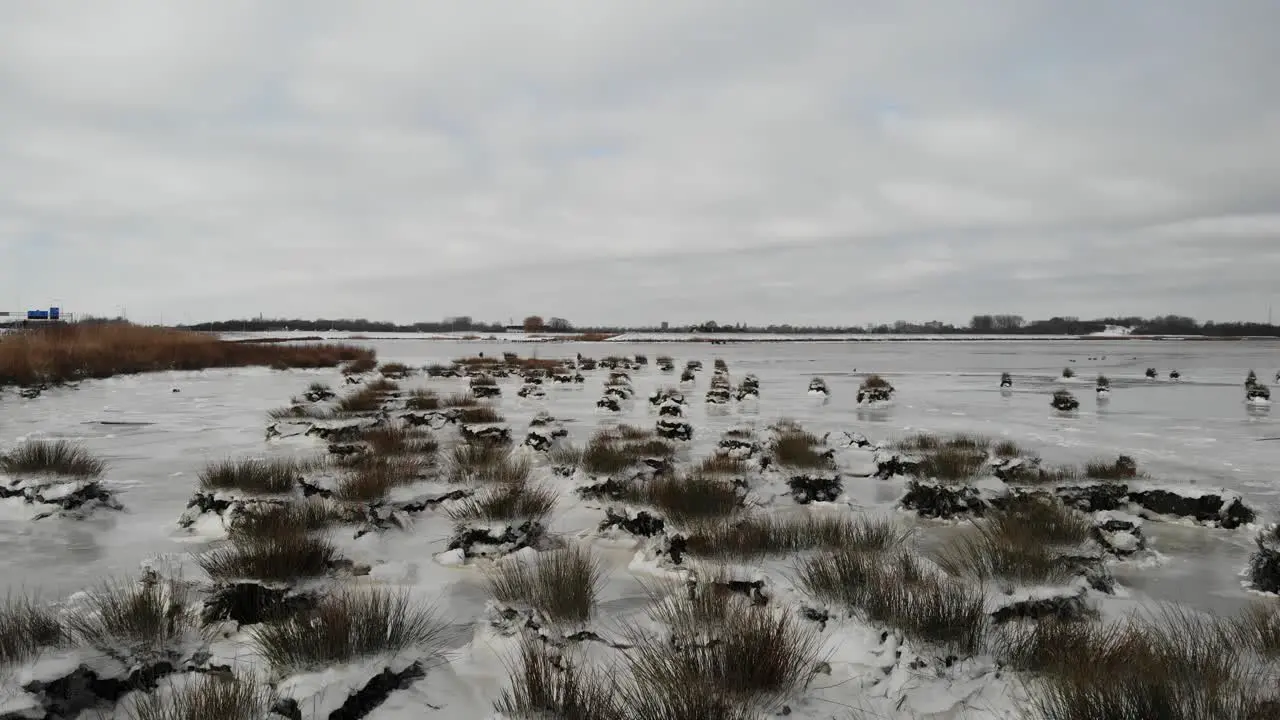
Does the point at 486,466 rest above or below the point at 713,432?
above

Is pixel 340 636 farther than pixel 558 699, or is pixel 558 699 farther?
pixel 340 636

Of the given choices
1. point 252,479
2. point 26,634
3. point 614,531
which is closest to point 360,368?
point 252,479

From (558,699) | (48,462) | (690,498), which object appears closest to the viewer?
(558,699)

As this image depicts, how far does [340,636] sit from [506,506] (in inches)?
112

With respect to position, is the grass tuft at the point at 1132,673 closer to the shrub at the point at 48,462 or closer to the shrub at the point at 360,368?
the shrub at the point at 48,462

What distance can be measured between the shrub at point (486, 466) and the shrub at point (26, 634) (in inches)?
160

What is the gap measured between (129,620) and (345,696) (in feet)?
5.30

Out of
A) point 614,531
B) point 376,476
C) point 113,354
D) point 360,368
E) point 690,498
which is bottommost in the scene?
point 614,531

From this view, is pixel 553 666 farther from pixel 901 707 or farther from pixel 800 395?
pixel 800 395

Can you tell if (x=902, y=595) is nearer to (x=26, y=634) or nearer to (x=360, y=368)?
(x=26, y=634)

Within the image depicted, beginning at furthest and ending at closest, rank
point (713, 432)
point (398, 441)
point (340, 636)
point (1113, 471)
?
point (713, 432) < point (398, 441) < point (1113, 471) < point (340, 636)

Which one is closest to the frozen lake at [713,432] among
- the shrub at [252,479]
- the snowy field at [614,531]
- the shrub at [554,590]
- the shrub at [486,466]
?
the snowy field at [614,531]

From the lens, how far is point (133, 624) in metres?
3.98

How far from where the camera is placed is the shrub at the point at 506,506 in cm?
658
